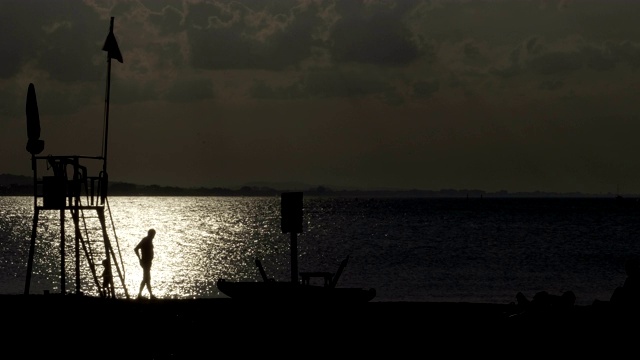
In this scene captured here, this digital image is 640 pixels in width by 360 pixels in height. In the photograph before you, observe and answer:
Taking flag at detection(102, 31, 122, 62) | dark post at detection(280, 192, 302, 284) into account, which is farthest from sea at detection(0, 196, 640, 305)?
flag at detection(102, 31, 122, 62)

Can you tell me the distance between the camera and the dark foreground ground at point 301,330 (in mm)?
17391

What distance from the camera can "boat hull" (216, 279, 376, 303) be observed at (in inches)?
911

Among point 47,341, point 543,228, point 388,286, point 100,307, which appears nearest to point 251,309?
point 100,307

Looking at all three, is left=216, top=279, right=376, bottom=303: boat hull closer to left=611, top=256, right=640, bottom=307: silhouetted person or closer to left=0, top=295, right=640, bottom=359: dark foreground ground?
left=0, top=295, right=640, bottom=359: dark foreground ground

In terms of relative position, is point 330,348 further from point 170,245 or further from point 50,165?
point 170,245

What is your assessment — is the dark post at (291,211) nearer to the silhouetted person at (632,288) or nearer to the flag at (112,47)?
the flag at (112,47)

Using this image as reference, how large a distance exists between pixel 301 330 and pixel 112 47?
10699 mm

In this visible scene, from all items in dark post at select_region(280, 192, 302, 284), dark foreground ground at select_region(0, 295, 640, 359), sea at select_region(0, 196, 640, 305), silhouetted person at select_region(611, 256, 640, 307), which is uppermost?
dark post at select_region(280, 192, 302, 284)

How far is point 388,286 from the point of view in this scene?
57094 mm

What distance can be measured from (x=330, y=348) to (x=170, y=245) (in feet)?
258

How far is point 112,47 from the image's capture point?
86.5ft

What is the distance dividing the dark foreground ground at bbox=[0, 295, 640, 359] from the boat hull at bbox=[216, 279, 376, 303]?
40 cm

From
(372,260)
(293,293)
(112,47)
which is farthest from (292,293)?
(372,260)

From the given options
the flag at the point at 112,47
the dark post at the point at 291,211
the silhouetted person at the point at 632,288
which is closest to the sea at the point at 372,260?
the dark post at the point at 291,211
